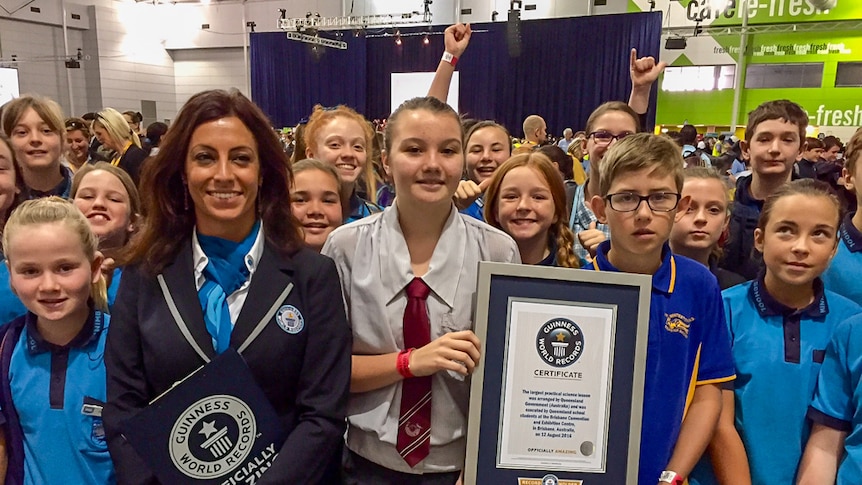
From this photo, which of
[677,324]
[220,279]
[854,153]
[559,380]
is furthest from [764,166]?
[220,279]

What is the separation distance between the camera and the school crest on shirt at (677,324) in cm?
167

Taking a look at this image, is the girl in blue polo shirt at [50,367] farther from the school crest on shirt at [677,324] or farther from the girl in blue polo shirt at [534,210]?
the school crest on shirt at [677,324]

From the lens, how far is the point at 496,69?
55.5ft

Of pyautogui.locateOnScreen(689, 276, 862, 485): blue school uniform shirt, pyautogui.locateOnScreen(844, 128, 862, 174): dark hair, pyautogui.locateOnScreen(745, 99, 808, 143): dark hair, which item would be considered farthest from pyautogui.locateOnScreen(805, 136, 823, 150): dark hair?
pyautogui.locateOnScreen(689, 276, 862, 485): blue school uniform shirt

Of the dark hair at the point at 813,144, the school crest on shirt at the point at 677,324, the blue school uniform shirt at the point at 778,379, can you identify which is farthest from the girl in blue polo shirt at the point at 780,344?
the dark hair at the point at 813,144

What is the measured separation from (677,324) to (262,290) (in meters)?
1.15

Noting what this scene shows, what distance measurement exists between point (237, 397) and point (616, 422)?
96 cm

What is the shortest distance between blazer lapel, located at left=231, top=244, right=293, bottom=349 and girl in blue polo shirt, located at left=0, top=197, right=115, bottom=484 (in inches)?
23.5

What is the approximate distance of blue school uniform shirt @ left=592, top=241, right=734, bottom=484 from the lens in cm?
165

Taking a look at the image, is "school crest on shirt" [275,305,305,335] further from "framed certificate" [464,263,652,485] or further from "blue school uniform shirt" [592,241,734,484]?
"blue school uniform shirt" [592,241,734,484]

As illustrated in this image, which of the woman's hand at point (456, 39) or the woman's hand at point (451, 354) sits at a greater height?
the woman's hand at point (456, 39)

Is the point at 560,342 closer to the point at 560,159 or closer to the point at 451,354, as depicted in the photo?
the point at 451,354

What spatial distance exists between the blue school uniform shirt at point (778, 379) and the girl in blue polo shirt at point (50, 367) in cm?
183

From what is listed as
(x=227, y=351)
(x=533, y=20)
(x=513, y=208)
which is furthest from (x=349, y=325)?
(x=533, y=20)
